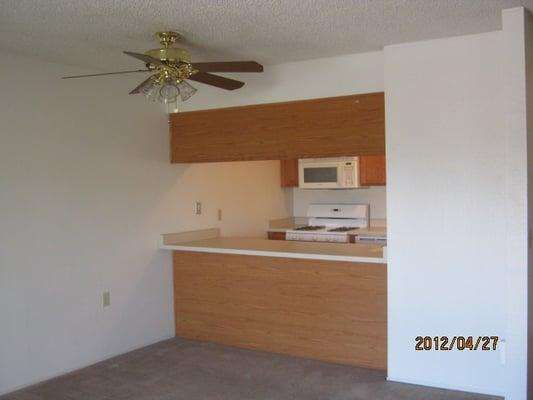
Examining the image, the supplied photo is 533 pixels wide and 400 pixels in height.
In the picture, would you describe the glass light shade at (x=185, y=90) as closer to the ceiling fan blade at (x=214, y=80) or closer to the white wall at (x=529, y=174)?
the ceiling fan blade at (x=214, y=80)

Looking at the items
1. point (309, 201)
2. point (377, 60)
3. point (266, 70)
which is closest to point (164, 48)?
point (266, 70)

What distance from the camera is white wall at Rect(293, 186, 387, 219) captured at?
6168 mm

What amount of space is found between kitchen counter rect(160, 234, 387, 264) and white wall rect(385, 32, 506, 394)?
0.31m

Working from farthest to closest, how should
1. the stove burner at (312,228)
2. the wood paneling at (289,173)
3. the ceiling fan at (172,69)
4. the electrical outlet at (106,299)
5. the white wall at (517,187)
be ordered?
the wood paneling at (289,173), the stove burner at (312,228), the electrical outlet at (106,299), the ceiling fan at (172,69), the white wall at (517,187)

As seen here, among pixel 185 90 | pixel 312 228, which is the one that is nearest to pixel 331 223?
pixel 312 228

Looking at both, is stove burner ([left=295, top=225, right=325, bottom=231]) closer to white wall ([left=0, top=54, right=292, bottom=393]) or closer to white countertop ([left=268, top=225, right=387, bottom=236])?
white countertop ([left=268, top=225, right=387, bottom=236])

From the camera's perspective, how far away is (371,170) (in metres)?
5.75

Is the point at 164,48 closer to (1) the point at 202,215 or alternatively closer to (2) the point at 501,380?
(1) the point at 202,215

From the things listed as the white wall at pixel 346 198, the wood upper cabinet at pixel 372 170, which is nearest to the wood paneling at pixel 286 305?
the wood upper cabinet at pixel 372 170

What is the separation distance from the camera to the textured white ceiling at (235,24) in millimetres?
2668

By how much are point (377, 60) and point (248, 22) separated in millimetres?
1130

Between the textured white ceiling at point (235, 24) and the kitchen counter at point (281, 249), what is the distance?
4.63 feet

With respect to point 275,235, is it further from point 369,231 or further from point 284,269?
point 284,269

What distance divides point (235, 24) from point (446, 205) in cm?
169
